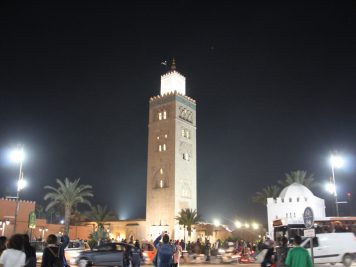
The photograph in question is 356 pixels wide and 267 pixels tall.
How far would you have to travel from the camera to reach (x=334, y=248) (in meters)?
20.8

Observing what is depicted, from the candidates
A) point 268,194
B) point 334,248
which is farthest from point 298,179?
point 334,248

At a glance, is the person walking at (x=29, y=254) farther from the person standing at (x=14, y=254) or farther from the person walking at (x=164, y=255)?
the person walking at (x=164, y=255)

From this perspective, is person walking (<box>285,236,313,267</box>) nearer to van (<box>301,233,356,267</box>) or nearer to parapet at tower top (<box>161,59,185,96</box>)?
van (<box>301,233,356,267</box>)

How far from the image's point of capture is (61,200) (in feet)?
153

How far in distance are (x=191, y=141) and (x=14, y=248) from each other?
54139mm

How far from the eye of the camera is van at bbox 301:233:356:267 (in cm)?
2066

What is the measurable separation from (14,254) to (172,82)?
5519 cm

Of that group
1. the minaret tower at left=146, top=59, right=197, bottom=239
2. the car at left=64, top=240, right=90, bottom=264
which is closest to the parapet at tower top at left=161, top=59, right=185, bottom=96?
the minaret tower at left=146, top=59, right=197, bottom=239

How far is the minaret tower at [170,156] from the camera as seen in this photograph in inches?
2151

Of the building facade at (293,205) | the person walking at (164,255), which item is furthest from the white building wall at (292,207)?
the person walking at (164,255)

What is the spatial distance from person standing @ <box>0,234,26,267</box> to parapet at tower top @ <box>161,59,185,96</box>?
53.8 meters

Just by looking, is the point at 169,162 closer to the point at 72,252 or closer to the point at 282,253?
the point at 72,252

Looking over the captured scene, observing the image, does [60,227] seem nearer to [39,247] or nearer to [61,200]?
[61,200]

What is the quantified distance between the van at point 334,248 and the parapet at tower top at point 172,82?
4099cm
